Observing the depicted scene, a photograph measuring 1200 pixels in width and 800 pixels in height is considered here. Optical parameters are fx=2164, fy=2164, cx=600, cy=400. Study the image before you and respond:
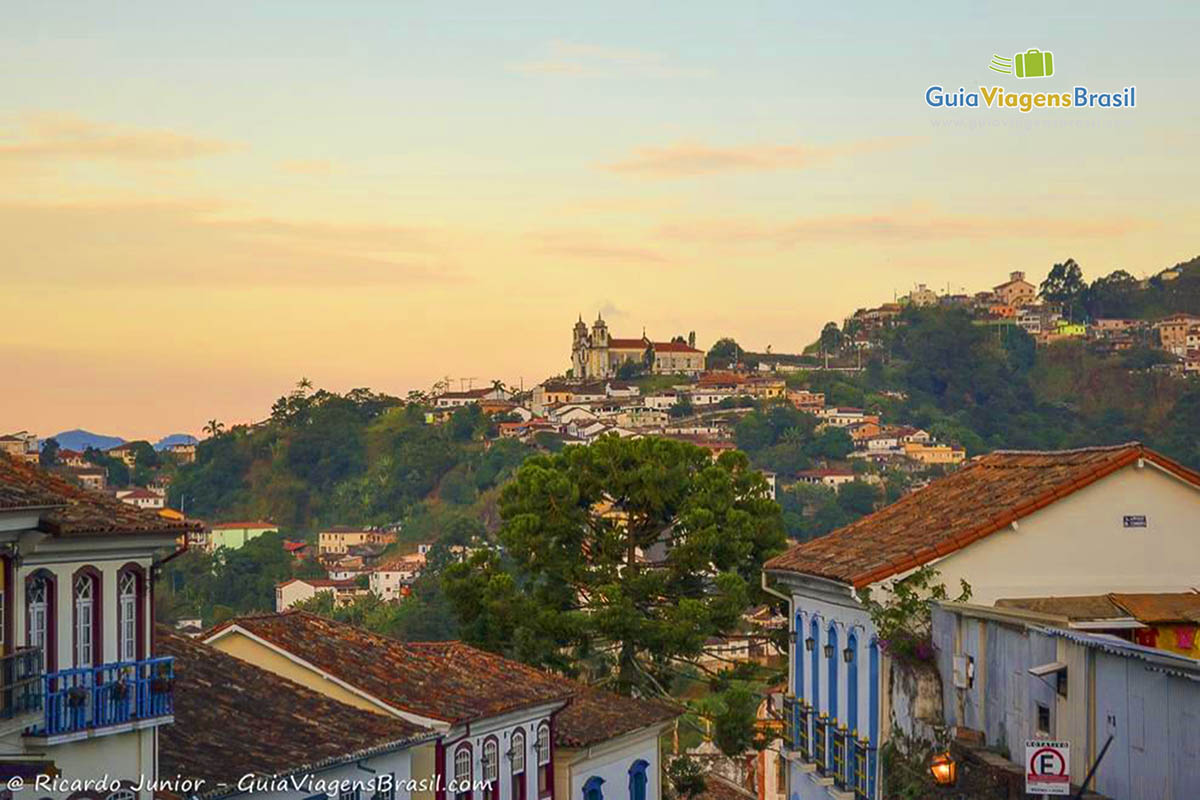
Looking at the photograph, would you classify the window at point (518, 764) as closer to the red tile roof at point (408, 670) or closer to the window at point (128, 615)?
the red tile roof at point (408, 670)

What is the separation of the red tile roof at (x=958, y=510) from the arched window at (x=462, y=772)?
548cm

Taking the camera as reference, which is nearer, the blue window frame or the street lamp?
the street lamp

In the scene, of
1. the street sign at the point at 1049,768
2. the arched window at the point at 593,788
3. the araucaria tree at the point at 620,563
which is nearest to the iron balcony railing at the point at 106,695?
the street sign at the point at 1049,768

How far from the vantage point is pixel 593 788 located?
36.0m

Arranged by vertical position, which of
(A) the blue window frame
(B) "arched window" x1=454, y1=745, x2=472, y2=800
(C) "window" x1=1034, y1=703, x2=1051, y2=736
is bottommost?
(B) "arched window" x1=454, y1=745, x2=472, y2=800

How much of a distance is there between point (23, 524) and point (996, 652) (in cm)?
978

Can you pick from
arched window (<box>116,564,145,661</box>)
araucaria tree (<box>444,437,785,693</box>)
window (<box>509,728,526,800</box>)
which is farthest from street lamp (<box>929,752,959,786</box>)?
araucaria tree (<box>444,437,785,693</box>)

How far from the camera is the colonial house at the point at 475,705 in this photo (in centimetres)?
3005

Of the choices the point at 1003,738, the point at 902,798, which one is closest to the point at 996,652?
the point at 1003,738

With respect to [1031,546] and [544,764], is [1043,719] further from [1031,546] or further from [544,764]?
[544,764]

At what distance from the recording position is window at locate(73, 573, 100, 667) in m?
20.8

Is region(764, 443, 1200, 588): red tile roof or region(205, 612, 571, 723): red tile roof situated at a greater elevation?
region(764, 443, 1200, 588): red tile roof

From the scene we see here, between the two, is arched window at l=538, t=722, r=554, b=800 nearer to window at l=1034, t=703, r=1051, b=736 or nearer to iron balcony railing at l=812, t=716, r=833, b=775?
iron balcony railing at l=812, t=716, r=833, b=775

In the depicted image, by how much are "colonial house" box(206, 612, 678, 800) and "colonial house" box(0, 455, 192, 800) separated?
7892 mm
